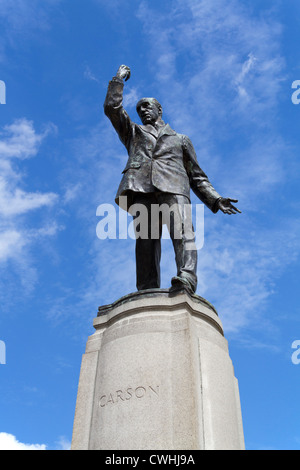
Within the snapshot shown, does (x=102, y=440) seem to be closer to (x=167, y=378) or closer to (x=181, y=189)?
(x=167, y=378)

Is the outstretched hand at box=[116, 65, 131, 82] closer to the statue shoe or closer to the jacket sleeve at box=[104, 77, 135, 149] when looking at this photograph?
the jacket sleeve at box=[104, 77, 135, 149]

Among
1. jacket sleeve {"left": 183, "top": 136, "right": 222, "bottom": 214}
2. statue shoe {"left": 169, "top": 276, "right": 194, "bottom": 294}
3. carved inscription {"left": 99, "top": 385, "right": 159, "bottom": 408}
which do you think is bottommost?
carved inscription {"left": 99, "top": 385, "right": 159, "bottom": 408}

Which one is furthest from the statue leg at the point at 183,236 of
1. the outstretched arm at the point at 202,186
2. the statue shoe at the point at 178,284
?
the outstretched arm at the point at 202,186

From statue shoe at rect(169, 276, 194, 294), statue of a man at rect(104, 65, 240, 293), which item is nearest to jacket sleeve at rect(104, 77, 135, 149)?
statue of a man at rect(104, 65, 240, 293)

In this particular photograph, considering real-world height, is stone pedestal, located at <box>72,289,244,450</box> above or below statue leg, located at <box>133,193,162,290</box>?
below

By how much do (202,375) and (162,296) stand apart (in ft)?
3.75

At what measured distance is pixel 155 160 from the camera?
8250mm

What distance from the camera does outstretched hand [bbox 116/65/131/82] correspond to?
28.3ft

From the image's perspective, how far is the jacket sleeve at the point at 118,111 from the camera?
8430mm

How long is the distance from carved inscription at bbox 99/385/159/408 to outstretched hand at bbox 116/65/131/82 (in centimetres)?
539

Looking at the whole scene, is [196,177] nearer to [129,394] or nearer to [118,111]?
[118,111]

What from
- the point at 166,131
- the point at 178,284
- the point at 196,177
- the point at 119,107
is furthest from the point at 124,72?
the point at 178,284

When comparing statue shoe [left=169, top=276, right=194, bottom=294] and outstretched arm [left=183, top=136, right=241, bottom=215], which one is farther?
outstretched arm [left=183, top=136, right=241, bottom=215]

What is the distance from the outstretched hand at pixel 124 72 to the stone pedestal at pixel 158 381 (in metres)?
4.13
